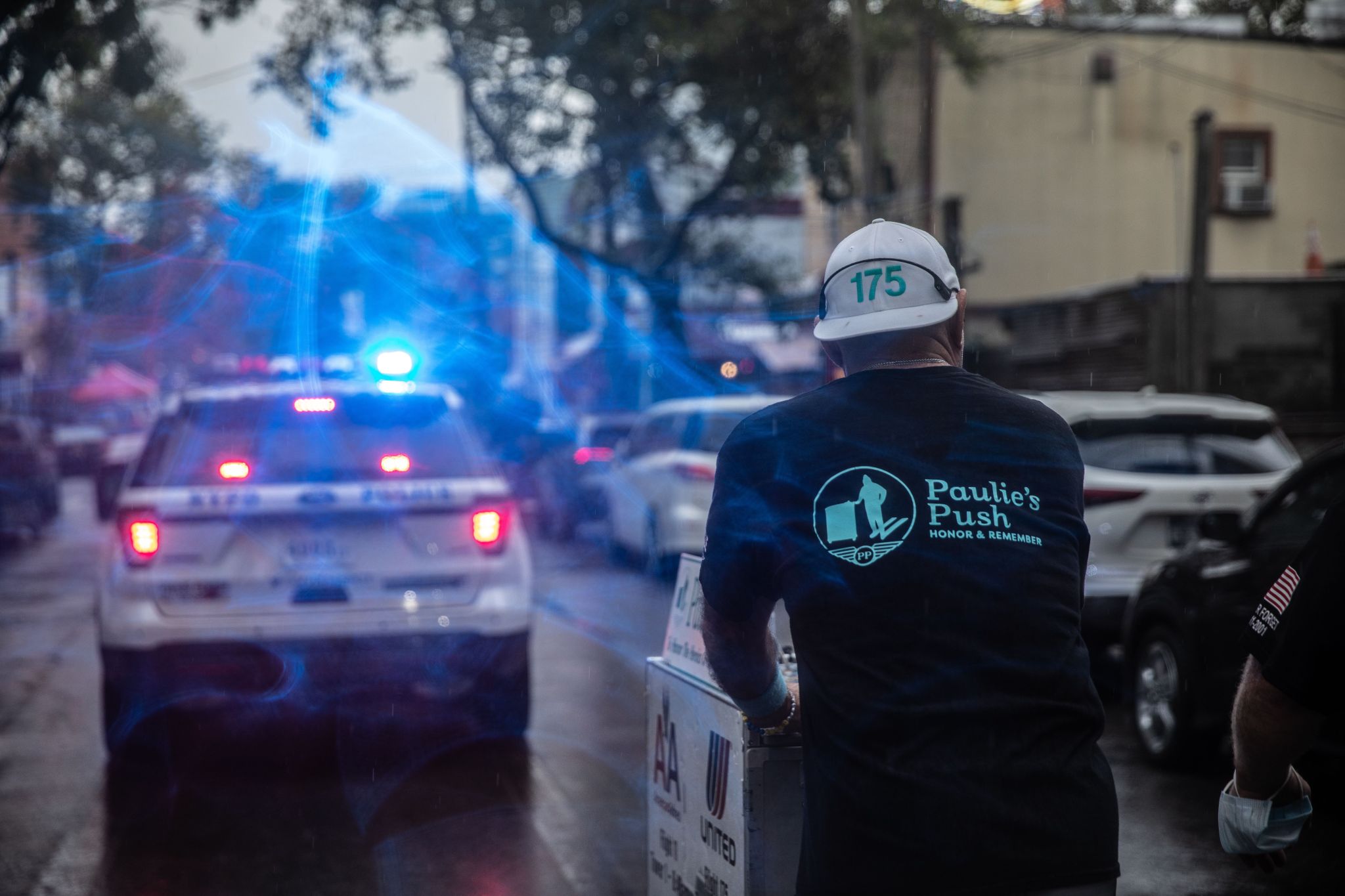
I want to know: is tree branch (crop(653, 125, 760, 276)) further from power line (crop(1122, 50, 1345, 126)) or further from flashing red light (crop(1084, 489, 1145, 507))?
flashing red light (crop(1084, 489, 1145, 507))

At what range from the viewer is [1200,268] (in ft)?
56.2

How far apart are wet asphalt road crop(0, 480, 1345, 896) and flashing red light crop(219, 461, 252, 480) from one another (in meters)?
1.35

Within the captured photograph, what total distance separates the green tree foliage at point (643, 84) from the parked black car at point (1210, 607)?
14.9 m

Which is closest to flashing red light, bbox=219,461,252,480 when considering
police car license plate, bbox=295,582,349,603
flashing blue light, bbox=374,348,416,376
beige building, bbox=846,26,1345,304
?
police car license plate, bbox=295,582,349,603

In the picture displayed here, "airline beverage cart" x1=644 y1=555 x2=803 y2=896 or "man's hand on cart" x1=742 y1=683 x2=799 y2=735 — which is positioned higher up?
"man's hand on cart" x1=742 y1=683 x2=799 y2=735

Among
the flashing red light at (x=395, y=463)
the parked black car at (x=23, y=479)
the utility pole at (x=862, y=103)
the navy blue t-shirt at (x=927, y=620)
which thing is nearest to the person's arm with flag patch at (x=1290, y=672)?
the navy blue t-shirt at (x=927, y=620)

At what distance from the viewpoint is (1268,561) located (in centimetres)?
608

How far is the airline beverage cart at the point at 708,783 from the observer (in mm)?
3023

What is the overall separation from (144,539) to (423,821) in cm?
189

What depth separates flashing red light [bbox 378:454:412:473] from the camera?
681cm

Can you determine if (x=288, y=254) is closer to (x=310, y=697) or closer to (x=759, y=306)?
(x=759, y=306)

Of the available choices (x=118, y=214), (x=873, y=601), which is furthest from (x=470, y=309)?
(x=873, y=601)

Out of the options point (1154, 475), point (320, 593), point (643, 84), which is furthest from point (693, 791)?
point (643, 84)

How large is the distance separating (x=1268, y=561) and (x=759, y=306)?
2243 cm
